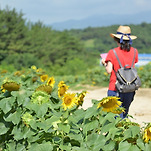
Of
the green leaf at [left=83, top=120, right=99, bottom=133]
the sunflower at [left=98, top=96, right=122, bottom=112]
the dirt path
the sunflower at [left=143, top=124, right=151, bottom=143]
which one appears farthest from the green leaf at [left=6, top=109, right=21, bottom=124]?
the dirt path

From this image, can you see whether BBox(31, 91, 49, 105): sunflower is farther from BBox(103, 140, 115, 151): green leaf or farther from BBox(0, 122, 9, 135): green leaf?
BBox(103, 140, 115, 151): green leaf

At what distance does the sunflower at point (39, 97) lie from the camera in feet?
7.09

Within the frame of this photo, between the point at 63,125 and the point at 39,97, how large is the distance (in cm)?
40

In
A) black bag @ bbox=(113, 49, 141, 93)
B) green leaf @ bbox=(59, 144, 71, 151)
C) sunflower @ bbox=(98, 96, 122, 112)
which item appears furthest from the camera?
black bag @ bbox=(113, 49, 141, 93)

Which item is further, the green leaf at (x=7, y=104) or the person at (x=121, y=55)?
the person at (x=121, y=55)

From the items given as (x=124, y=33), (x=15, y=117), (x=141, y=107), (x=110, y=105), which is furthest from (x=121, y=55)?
(x=141, y=107)

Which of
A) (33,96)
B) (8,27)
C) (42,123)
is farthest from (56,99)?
(8,27)

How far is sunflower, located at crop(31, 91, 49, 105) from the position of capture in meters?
2.16

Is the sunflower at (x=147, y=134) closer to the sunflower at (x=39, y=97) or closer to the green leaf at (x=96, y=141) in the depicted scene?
the green leaf at (x=96, y=141)

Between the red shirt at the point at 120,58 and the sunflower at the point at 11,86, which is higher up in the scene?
the red shirt at the point at 120,58

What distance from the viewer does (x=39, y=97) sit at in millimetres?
2170

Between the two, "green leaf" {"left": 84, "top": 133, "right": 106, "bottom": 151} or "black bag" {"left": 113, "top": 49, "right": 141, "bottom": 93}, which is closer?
"green leaf" {"left": 84, "top": 133, "right": 106, "bottom": 151}

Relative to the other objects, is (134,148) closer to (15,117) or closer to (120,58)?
(15,117)

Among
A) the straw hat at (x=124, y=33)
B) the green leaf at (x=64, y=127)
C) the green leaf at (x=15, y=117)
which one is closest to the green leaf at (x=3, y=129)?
the green leaf at (x=15, y=117)
